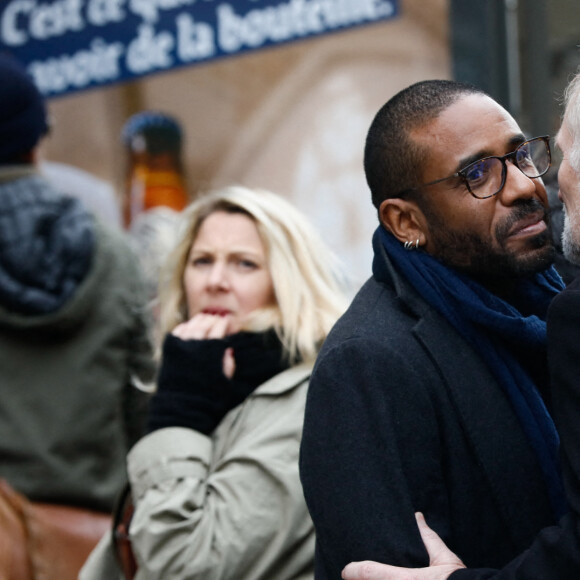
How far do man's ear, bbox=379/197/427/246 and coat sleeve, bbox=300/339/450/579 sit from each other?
0.28m

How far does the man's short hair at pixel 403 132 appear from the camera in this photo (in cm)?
211

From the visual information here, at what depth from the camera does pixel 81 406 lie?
3.41m

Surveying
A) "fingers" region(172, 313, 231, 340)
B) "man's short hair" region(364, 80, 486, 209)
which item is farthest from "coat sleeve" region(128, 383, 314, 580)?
"man's short hair" region(364, 80, 486, 209)

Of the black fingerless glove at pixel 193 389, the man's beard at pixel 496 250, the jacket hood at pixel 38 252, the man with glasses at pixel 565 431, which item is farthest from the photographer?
the jacket hood at pixel 38 252

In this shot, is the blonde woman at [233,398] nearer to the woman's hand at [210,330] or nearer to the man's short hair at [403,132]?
the woman's hand at [210,330]

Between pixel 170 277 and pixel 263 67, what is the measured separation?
194cm

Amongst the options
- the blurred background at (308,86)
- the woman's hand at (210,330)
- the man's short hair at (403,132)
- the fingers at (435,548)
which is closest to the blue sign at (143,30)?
the blurred background at (308,86)

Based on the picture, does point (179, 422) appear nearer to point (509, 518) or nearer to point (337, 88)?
point (509, 518)

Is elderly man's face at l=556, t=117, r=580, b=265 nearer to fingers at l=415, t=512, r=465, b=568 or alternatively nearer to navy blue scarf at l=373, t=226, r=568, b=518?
navy blue scarf at l=373, t=226, r=568, b=518

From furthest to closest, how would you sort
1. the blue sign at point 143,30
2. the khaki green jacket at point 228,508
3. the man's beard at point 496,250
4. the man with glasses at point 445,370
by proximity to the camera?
the blue sign at point 143,30
the khaki green jacket at point 228,508
the man's beard at point 496,250
the man with glasses at point 445,370

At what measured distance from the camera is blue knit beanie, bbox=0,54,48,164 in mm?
3547

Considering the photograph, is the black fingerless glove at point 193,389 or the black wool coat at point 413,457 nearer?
the black wool coat at point 413,457

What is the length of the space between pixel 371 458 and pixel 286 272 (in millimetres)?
1111

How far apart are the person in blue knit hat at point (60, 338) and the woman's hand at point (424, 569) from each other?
1.69 metres
